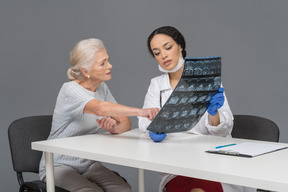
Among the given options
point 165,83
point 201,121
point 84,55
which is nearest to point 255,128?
point 201,121

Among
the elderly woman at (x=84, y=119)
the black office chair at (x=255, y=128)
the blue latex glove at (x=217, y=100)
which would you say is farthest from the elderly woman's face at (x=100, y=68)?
the black office chair at (x=255, y=128)

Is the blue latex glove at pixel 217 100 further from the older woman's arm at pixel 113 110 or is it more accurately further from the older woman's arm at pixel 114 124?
the older woman's arm at pixel 114 124

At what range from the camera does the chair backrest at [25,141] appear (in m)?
2.51

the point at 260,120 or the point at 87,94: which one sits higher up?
the point at 87,94

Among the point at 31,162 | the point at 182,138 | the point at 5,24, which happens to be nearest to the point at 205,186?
the point at 182,138

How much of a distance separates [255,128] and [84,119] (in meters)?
1.03

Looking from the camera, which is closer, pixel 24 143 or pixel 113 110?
pixel 113 110

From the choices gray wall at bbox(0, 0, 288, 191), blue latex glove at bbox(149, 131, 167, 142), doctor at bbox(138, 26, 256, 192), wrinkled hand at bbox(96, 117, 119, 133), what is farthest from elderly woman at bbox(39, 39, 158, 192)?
gray wall at bbox(0, 0, 288, 191)

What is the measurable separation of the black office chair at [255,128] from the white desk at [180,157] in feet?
1.12

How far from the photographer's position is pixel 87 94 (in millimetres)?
2498

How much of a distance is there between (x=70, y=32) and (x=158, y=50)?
10.5 feet

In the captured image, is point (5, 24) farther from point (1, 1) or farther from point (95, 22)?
point (95, 22)

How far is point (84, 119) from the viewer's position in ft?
8.39

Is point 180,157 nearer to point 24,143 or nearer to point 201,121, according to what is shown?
point 201,121
